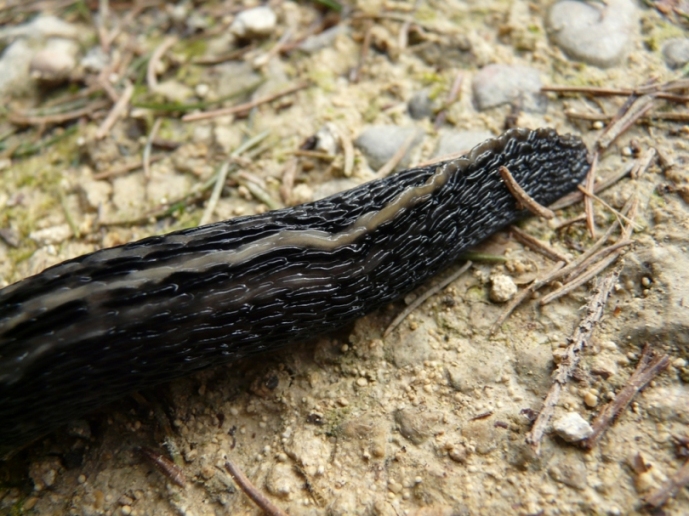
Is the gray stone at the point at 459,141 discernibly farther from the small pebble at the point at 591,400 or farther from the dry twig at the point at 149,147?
the dry twig at the point at 149,147

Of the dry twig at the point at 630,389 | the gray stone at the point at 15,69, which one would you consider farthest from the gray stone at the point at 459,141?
the gray stone at the point at 15,69

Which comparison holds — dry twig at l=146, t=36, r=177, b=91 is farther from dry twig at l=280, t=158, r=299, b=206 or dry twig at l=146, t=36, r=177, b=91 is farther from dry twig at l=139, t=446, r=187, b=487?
dry twig at l=139, t=446, r=187, b=487

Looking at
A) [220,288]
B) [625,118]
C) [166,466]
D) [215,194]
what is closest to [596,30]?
[625,118]

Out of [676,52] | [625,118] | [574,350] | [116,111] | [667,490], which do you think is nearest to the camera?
[667,490]

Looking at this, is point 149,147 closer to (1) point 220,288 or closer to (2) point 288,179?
(2) point 288,179

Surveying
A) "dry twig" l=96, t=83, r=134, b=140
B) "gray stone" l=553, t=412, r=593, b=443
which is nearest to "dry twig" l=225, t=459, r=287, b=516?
"gray stone" l=553, t=412, r=593, b=443

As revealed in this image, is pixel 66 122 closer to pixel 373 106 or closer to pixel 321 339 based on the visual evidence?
pixel 373 106

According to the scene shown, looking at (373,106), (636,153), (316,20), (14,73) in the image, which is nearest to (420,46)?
(373,106)
